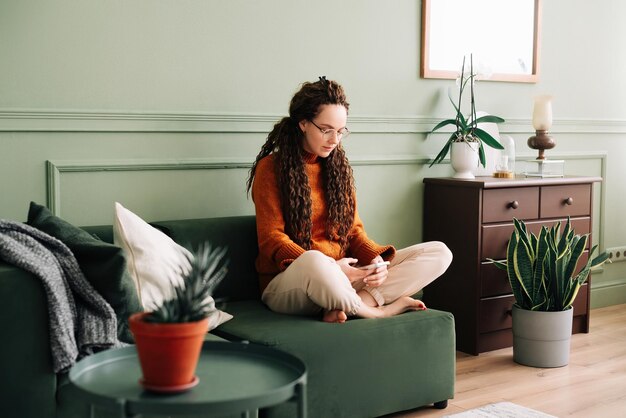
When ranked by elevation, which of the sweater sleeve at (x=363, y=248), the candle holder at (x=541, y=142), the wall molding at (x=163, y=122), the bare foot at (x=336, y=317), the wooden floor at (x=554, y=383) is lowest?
the wooden floor at (x=554, y=383)

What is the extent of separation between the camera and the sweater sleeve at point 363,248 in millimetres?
2746

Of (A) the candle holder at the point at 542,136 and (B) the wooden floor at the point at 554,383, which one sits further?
(A) the candle holder at the point at 542,136

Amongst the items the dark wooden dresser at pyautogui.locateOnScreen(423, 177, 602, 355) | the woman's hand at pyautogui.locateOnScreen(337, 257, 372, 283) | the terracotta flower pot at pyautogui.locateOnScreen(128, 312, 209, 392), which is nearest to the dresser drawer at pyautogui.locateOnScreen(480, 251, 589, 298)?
the dark wooden dresser at pyautogui.locateOnScreen(423, 177, 602, 355)

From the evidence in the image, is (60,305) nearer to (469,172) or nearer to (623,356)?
(469,172)

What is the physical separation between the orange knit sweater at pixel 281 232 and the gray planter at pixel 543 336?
660 mm

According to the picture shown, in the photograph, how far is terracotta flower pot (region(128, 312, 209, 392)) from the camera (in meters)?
1.38

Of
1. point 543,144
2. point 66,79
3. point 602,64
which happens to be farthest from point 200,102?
point 602,64

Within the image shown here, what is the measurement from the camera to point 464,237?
325 cm

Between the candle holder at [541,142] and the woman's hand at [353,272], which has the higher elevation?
the candle holder at [541,142]

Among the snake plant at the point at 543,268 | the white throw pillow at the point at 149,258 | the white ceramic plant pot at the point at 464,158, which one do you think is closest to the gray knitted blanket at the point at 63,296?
the white throw pillow at the point at 149,258

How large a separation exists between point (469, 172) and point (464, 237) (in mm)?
301

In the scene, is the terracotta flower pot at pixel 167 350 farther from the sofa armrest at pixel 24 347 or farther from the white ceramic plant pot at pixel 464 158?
the white ceramic plant pot at pixel 464 158

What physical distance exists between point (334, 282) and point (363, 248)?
1.34 feet

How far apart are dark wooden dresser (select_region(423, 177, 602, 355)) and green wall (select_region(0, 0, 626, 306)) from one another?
0.21 meters
